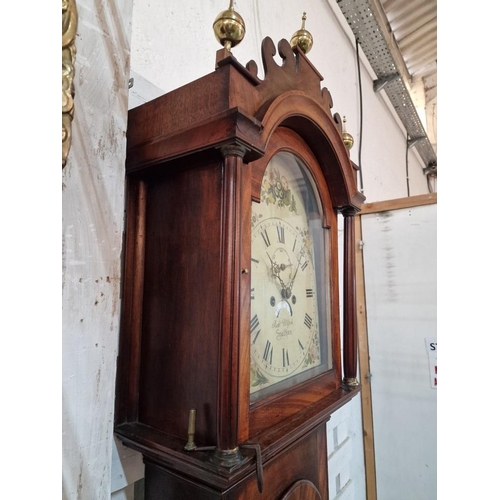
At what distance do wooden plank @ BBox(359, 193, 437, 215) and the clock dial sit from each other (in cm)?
83

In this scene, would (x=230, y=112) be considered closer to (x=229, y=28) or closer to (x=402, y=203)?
(x=229, y=28)

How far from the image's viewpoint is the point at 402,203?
144cm

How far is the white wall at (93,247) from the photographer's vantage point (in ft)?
1.51

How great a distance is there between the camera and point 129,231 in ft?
1.90

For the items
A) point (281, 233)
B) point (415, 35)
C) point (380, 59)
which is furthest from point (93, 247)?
point (415, 35)

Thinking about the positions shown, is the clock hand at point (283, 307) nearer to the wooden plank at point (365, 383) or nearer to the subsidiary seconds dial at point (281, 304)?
the subsidiary seconds dial at point (281, 304)

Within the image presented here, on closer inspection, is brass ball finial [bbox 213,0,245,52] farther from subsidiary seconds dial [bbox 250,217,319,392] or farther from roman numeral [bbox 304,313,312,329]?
roman numeral [bbox 304,313,312,329]

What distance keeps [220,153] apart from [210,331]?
9.8 inches

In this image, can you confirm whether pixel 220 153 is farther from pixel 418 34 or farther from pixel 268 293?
pixel 418 34

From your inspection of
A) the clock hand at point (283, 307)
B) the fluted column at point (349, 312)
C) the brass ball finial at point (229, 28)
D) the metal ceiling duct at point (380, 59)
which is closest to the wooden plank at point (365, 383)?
the fluted column at point (349, 312)

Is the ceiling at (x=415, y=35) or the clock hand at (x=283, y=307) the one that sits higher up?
the ceiling at (x=415, y=35)

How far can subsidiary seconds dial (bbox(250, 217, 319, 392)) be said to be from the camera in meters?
0.56

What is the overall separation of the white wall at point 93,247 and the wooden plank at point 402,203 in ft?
4.03
